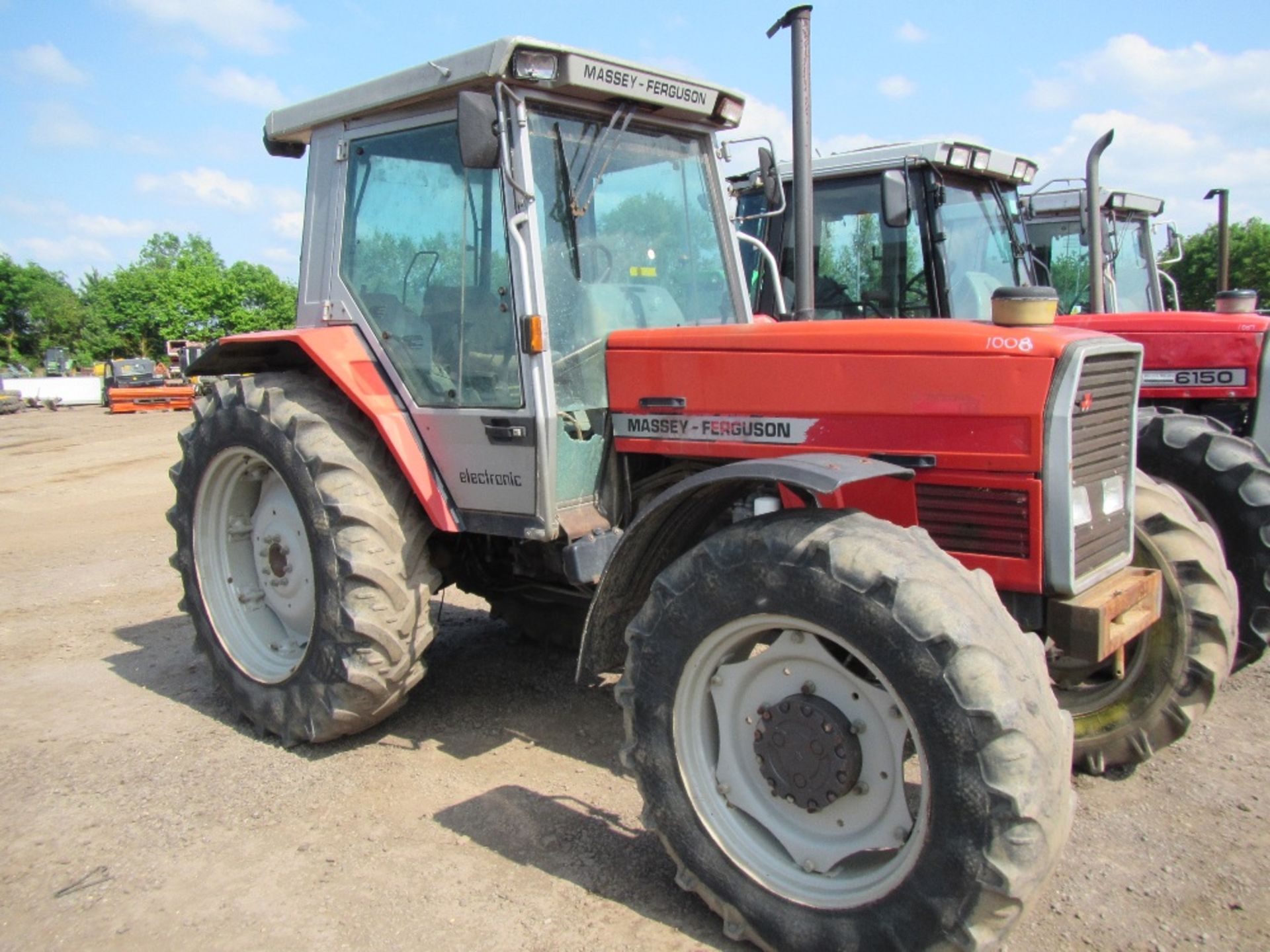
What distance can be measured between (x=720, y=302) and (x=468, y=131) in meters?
1.38

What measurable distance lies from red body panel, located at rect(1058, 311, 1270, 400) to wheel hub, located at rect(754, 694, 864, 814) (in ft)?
11.6

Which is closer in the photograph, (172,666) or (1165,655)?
(1165,655)

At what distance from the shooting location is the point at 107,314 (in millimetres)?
53500

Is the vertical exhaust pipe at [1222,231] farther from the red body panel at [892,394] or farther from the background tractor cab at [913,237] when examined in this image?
the red body panel at [892,394]

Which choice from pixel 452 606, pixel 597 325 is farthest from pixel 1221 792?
pixel 452 606

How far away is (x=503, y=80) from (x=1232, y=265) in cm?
2922

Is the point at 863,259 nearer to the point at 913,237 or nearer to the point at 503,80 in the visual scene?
the point at 913,237

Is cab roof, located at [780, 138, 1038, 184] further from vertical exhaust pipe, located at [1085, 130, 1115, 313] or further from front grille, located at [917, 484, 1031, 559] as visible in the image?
front grille, located at [917, 484, 1031, 559]

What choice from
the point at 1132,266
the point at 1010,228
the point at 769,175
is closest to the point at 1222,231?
the point at 1132,266

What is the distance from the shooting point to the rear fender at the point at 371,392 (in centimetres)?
402

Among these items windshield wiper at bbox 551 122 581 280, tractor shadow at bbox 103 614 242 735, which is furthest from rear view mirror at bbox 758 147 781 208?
tractor shadow at bbox 103 614 242 735

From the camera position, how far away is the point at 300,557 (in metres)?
4.48

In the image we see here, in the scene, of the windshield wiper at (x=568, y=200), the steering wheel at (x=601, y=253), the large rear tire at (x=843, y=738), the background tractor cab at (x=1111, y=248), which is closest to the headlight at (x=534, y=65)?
the windshield wiper at (x=568, y=200)

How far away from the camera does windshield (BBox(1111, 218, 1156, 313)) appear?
9.71 metres
